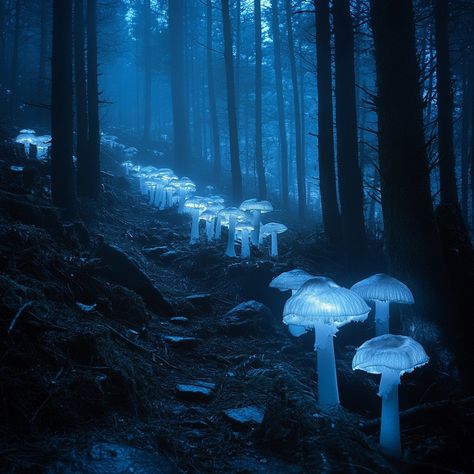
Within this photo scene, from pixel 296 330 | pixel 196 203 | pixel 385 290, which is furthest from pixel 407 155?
pixel 196 203

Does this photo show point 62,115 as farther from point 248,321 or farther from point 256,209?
point 248,321

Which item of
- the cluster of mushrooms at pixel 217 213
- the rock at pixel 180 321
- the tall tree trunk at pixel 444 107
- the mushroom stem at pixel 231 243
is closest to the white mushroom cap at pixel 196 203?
the cluster of mushrooms at pixel 217 213

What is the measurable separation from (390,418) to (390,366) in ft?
1.60

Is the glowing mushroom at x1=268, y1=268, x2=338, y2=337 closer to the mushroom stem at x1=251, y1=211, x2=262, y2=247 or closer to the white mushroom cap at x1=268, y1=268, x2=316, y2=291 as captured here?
the white mushroom cap at x1=268, y1=268, x2=316, y2=291

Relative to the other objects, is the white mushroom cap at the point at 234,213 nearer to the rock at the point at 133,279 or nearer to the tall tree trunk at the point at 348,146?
the tall tree trunk at the point at 348,146

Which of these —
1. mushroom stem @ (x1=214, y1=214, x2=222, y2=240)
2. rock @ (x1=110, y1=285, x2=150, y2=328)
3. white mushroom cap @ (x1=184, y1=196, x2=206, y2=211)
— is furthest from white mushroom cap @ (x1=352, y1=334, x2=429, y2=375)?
white mushroom cap @ (x1=184, y1=196, x2=206, y2=211)

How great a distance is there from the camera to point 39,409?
230cm

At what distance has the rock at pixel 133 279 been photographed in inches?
230

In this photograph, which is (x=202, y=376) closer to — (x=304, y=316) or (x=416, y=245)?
(x=304, y=316)

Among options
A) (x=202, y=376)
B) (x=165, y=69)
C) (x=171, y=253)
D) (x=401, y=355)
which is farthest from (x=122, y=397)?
(x=165, y=69)

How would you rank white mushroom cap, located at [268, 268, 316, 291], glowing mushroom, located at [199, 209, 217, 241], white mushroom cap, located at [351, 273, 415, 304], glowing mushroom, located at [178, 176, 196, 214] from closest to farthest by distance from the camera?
white mushroom cap, located at [351, 273, 415, 304] → white mushroom cap, located at [268, 268, 316, 291] → glowing mushroom, located at [199, 209, 217, 241] → glowing mushroom, located at [178, 176, 196, 214]

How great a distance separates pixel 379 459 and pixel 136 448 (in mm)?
1705

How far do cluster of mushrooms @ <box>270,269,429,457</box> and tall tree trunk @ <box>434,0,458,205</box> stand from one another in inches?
357

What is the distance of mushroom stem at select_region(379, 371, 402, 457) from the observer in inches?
117
